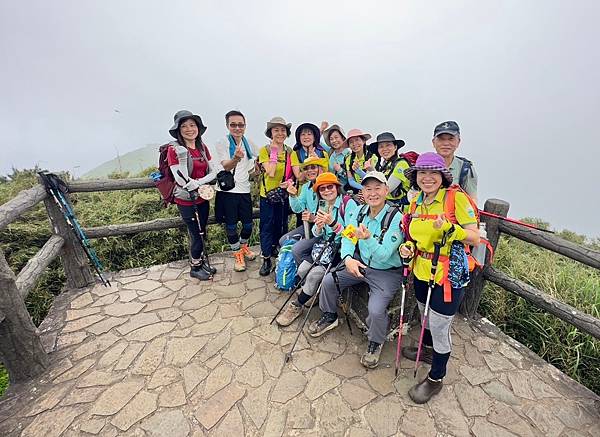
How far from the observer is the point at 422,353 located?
10.6ft


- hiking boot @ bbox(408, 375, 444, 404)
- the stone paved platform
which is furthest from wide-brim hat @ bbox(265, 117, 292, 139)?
hiking boot @ bbox(408, 375, 444, 404)

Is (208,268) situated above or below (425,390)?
above

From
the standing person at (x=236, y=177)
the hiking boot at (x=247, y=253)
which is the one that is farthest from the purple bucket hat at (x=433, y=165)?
the hiking boot at (x=247, y=253)

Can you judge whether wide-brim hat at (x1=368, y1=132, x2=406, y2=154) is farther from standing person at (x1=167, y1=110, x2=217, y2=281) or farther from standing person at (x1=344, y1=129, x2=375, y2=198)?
standing person at (x1=167, y1=110, x2=217, y2=281)

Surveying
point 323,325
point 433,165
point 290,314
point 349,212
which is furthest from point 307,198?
point 433,165

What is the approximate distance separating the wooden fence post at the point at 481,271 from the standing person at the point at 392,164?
955 millimetres

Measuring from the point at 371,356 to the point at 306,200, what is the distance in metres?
2.07

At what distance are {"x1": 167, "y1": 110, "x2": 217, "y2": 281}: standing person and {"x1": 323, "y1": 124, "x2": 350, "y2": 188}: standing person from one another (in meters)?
1.77

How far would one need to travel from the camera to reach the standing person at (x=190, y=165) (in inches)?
156

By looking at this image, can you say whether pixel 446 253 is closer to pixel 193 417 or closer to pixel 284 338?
pixel 284 338

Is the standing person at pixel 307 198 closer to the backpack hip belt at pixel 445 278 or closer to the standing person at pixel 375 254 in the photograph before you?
the standing person at pixel 375 254

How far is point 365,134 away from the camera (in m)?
4.38

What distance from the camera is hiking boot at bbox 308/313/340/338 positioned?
3506 mm

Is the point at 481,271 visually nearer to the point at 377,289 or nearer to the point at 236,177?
the point at 377,289
